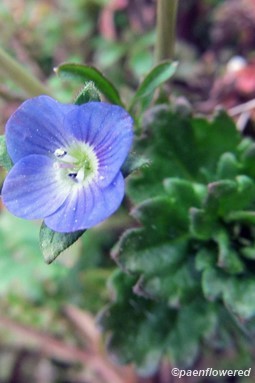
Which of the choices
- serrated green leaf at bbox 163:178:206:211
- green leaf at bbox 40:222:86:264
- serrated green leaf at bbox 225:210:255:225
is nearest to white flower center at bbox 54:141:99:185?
green leaf at bbox 40:222:86:264

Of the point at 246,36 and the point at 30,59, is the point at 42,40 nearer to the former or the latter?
the point at 30,59

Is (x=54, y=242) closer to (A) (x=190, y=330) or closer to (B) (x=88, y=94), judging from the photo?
(B) (x=88, y=94)

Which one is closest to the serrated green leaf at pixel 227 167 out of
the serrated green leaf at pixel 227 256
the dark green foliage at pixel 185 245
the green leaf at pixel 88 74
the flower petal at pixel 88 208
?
the dark green foliage at pixel 185 245

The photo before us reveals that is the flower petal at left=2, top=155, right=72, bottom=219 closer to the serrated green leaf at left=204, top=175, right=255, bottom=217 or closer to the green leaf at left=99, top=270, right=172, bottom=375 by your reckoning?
the serrated green leaf at left=204, top=175, right=255, bottom=217

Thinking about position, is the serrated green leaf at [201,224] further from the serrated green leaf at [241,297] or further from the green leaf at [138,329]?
the green leaf at [138,329]

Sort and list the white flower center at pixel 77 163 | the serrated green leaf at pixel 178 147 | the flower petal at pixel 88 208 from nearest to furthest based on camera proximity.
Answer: the flower petal at pixel 88 208 → the white flower center at pixel 77 163 → the serrated green leaf at pixel 178 147

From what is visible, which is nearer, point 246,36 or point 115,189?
point 115,189

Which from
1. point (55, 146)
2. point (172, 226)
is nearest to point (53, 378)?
point (172, 226)
